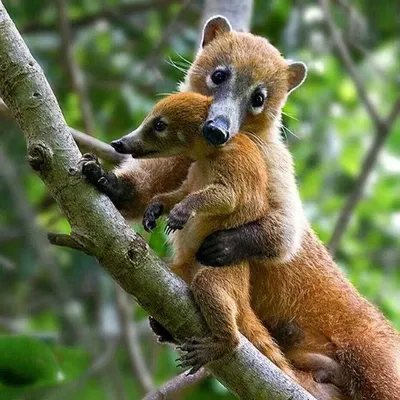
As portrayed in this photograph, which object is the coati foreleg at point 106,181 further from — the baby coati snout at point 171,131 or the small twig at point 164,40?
the small twig at point 164,40

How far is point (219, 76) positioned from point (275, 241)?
1042mm

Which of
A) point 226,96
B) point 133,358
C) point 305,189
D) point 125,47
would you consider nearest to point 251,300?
point 226,96

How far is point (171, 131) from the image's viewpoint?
377 cm

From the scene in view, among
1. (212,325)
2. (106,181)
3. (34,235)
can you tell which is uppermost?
(106,181)

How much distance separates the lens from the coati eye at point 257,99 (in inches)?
172

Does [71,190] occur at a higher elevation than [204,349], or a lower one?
higher

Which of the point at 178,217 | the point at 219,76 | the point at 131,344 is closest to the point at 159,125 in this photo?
the point at 178,217

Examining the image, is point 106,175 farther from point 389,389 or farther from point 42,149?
point 389,389

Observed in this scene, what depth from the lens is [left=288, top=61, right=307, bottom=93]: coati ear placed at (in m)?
4.78

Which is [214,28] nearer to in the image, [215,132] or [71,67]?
[215,132]

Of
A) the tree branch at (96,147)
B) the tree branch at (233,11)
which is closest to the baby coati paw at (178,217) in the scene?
the tree branch at (96,147)

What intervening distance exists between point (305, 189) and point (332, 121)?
0.70 metres

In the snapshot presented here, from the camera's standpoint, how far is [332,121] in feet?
27.4

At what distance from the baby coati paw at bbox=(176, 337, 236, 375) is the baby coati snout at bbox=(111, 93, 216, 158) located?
86 centimetres
